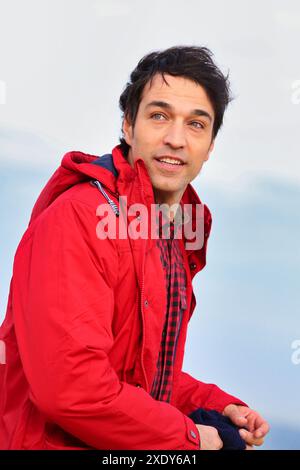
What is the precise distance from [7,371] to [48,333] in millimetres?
399

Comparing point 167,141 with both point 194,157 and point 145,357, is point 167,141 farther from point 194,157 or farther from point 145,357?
point 145,357

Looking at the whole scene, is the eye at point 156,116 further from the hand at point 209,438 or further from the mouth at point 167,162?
the hand at point 209,438

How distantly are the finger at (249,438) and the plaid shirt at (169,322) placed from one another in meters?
0.30

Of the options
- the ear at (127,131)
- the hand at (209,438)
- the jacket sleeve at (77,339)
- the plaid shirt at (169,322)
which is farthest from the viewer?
the ear at (127,131)

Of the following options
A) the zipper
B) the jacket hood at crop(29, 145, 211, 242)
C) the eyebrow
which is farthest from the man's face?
the zipper

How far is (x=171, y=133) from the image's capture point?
2.91m

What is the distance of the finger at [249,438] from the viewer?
9.41 ft

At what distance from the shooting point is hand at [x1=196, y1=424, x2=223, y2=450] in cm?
256

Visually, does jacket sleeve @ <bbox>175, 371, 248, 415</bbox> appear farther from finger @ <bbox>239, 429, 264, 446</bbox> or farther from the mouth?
the mouth

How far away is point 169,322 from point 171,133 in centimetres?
70

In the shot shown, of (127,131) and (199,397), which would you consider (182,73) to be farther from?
(199,397)

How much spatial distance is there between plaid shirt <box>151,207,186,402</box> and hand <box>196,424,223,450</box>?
27 cm

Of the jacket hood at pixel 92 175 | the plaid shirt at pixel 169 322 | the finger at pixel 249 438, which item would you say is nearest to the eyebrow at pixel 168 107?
the jacket hood at pixel 92 175

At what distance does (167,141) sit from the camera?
289 cm
